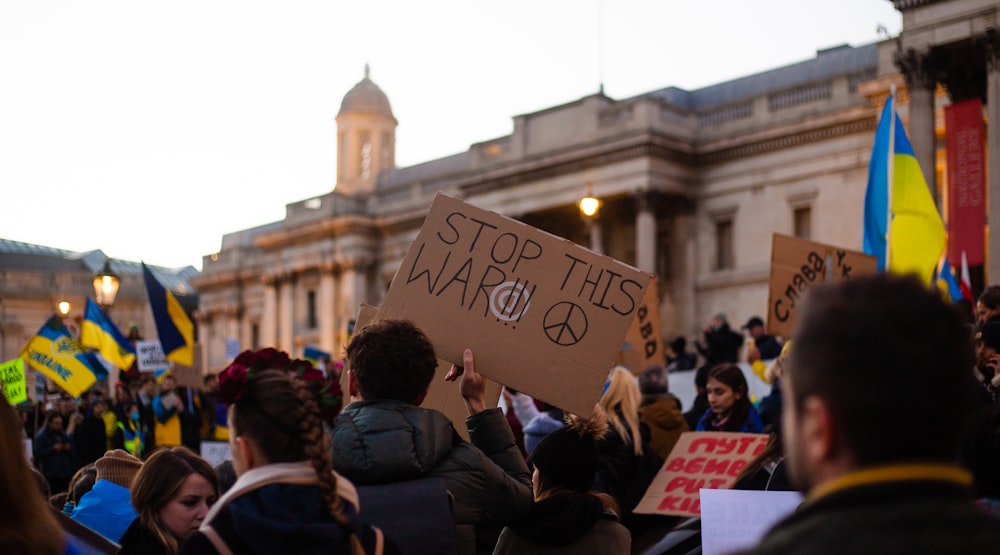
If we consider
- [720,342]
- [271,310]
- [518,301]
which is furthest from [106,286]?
[271,310]

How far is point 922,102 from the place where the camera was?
2247cm

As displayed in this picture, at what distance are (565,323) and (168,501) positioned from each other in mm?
1677

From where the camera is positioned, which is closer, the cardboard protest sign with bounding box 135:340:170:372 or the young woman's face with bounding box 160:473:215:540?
the young woman's face with bounding box 160:473:215:540

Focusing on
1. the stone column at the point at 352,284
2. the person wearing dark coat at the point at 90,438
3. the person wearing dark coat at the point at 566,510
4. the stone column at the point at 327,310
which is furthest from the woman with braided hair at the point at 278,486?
the stone column at the point at 327,310

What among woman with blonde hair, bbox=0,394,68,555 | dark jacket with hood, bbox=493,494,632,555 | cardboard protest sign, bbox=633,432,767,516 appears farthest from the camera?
cardboard protest sign, bbox=633,432,767,516

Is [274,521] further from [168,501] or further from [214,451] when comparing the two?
[214,451]

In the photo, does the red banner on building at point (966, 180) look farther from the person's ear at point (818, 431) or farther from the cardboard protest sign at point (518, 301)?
the person's ear at point (818, 431)

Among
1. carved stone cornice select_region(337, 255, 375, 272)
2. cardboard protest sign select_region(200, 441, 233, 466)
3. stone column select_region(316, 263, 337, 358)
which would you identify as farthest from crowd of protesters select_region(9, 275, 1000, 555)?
stone column select_region(316, 263, 337, 358)

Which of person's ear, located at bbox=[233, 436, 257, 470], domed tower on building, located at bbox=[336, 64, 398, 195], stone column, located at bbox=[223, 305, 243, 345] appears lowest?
person's ear, located at bbox=[233, 436, 257, 470]

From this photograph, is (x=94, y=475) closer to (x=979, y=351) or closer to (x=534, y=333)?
(x=534, y=333)

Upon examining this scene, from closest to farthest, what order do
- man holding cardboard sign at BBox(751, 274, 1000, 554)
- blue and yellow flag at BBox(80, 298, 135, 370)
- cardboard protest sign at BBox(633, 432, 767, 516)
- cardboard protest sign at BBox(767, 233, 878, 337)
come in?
man holding cardboard sign at BBox(751, 274, 1000, 554), cardboard protest sign at BBox(633, 432, 767, 516), cardboard protest sign at BBox(767, 233, 878, 337), blue and yellow flag at BBox(80, 298, 135, 370)

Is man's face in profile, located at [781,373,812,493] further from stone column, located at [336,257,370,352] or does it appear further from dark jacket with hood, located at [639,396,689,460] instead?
stone column, located at [336,257,370,352]

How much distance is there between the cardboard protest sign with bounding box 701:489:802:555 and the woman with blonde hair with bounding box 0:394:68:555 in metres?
2.29

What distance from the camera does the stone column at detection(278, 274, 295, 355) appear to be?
50656mm
